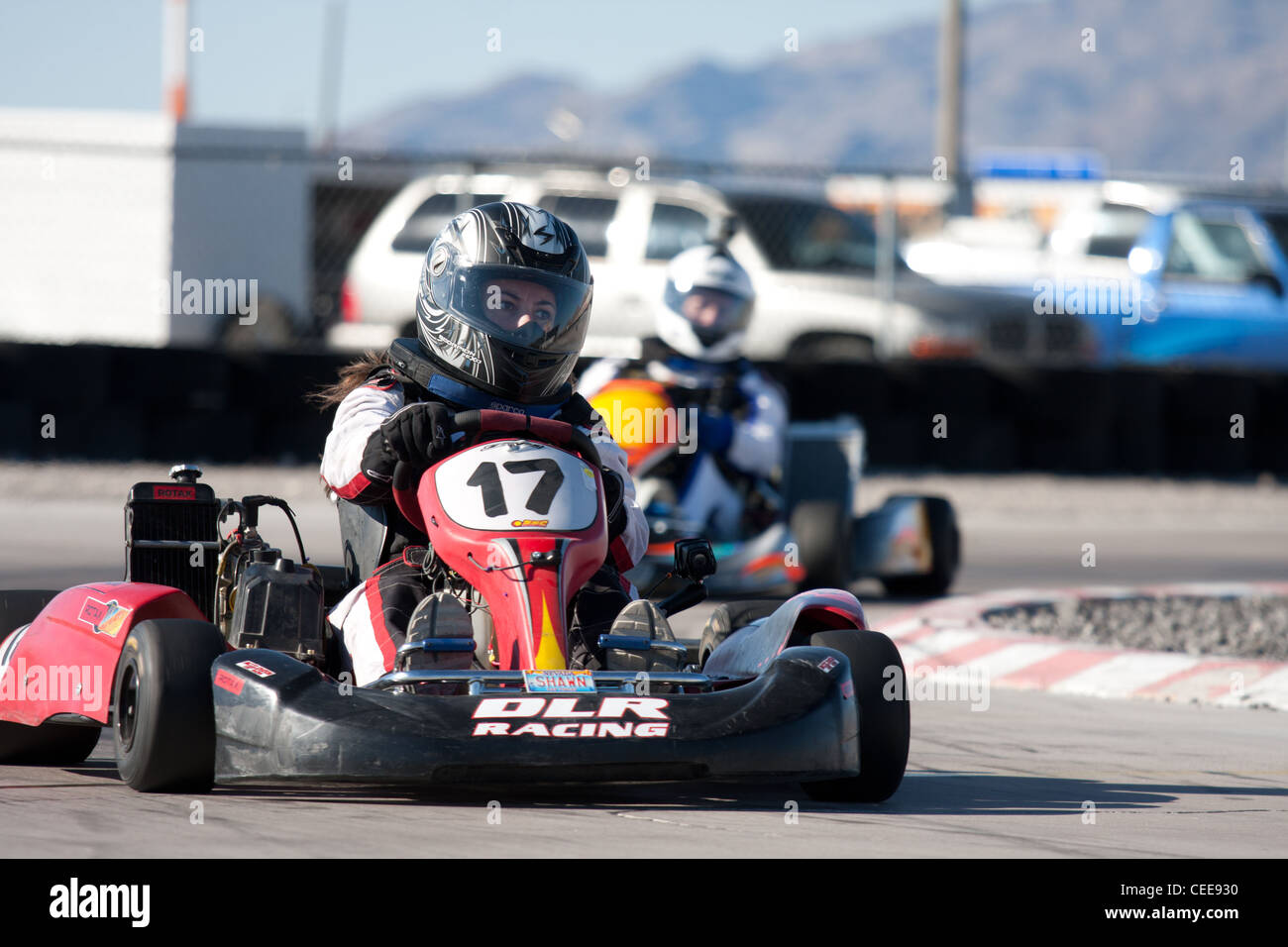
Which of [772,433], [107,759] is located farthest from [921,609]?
[107,759]

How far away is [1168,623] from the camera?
8469 mm

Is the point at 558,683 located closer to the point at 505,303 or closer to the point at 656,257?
the point at 505,303

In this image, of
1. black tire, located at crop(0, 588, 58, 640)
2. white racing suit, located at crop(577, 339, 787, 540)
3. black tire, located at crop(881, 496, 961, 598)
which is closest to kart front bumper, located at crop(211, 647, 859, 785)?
black tire, located at crop(0, 588, 58, 640)

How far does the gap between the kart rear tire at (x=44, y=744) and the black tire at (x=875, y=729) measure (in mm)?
1740

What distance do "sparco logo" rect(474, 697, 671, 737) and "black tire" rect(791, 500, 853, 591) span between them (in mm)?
4754

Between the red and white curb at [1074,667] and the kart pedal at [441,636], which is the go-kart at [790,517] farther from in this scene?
the kart pedal at [441,636]

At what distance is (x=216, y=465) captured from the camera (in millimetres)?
12438

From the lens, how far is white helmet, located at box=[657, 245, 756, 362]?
358 inches

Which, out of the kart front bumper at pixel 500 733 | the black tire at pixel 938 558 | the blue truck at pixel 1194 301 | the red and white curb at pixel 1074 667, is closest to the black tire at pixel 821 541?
the black tire at pixel 938 558

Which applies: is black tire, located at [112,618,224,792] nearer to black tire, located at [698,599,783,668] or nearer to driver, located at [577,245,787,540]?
black tire, located at [698,599,783,668]

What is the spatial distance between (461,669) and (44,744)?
121cm

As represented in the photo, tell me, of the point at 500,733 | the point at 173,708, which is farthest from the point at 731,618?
the point at 173,708
